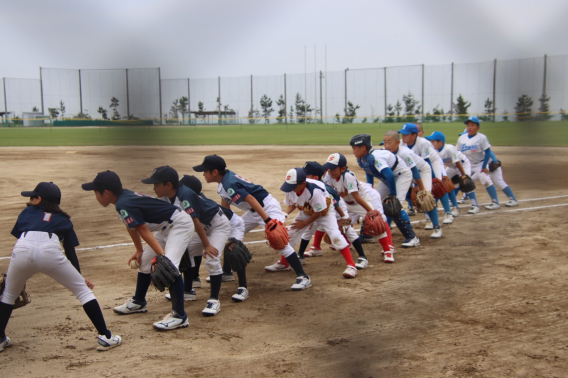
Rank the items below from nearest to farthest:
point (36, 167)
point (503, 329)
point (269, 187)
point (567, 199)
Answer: point (503, 329), point (567, 199), point (269, 187), point (36, 167)

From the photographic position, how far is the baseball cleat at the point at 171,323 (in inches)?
146

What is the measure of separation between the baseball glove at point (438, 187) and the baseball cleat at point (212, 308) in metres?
4.00

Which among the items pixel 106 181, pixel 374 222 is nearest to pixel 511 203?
pixel 374 222

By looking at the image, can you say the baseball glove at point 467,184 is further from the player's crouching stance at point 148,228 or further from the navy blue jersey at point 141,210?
the navy blue jersey at point 141,210

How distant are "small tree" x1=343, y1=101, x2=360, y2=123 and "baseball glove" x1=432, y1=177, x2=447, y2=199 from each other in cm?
1908

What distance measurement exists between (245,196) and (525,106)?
10.4 ft

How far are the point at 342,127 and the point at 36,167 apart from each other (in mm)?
19153

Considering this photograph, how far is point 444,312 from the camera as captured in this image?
3906 millimetres

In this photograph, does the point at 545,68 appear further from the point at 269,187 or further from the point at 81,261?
the point at 269,187

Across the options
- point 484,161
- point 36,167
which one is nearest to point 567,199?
point 484,161

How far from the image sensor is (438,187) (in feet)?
23.0

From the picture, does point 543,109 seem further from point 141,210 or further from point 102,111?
point 141,210

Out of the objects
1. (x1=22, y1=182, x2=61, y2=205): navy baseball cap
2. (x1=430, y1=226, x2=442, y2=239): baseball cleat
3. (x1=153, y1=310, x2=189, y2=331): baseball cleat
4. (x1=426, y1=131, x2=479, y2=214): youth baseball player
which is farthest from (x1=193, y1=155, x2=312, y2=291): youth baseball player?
(x1=426, y1=131, x2=479, y2=214): youth baseball player

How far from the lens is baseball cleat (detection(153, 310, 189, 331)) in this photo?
12.1ft
